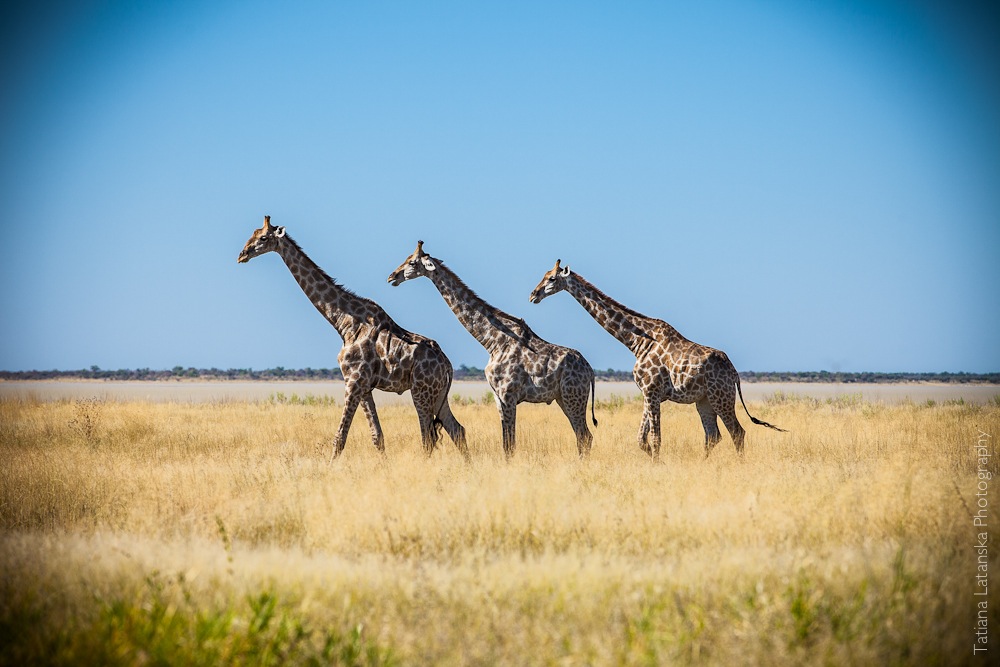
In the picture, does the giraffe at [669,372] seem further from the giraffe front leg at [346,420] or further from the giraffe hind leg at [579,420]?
the giraffe front leg at [346,420]

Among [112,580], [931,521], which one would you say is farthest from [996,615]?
[112,580]

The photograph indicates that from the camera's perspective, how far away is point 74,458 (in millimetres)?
13562

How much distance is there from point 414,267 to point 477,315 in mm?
1380

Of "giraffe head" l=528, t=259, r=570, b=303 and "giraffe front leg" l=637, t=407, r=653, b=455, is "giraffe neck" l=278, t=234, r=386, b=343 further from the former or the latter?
"giraffe front leg" l=637, t=407, r=653, b=455

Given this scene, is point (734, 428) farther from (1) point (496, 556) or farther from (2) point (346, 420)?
(1) point (496, 556)

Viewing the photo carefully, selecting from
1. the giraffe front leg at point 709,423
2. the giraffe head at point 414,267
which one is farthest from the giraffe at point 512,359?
the giraffe front leg at point 709,423

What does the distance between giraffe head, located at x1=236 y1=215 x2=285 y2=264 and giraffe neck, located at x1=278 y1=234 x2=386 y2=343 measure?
12 centimetres

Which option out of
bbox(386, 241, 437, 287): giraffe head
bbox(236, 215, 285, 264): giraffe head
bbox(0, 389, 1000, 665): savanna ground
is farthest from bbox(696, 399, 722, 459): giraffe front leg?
bbox(236, 215, 285, 264): giraffe head

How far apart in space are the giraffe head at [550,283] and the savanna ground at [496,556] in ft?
8.79

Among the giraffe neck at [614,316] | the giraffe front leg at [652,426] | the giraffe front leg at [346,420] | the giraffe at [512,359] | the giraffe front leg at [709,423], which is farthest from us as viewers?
the giraffe neck at [614,316]

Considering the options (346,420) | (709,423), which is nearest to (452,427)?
(346,420)

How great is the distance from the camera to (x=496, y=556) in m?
8.02

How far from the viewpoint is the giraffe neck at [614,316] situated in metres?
14.7

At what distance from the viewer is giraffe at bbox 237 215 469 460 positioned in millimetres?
13836
